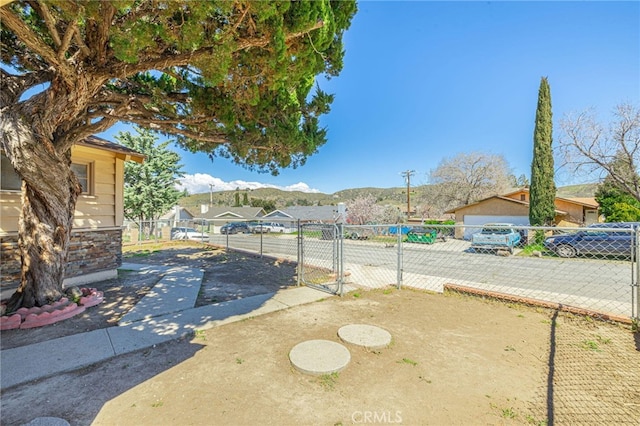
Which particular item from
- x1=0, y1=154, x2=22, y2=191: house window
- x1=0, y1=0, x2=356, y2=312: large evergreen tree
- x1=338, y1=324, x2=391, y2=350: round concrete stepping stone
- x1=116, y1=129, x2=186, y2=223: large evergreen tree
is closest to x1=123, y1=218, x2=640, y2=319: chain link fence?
x1=338, y1=324, x2=391, y2=350: round concrete stepping stone

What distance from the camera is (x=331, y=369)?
9.27 ft

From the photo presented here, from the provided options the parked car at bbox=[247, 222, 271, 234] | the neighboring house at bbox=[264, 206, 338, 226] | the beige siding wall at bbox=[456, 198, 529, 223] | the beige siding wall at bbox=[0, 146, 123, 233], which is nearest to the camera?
the beige siding wall at bbox=[0, 146, 123, 233]

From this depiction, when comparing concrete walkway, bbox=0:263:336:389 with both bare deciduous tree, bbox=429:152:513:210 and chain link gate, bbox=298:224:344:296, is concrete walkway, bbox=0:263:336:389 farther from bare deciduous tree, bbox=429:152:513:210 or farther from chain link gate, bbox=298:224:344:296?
bare deciduous tree, bbox=429:152:513:210

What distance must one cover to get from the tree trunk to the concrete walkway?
55.0 inches

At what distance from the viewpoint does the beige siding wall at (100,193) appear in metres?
6.14

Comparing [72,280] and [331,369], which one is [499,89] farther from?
[72,280]

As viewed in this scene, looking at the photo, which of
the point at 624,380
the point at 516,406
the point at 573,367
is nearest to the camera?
the point at 516,406

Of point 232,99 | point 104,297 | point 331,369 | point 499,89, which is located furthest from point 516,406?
point 499,89

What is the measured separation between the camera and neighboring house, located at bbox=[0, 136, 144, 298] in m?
5.16

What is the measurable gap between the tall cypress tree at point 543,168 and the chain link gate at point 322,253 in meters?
17.2

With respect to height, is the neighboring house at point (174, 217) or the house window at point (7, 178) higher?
the house window at point (7, 178)

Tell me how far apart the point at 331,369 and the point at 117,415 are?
6.00 feet

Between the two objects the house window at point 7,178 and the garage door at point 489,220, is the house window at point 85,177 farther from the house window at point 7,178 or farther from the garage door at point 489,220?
the garage door at point 489,220

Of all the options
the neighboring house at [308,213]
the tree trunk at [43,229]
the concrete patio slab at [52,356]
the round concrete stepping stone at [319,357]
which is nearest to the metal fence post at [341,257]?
the round concrete stepping stone at [319,357]
